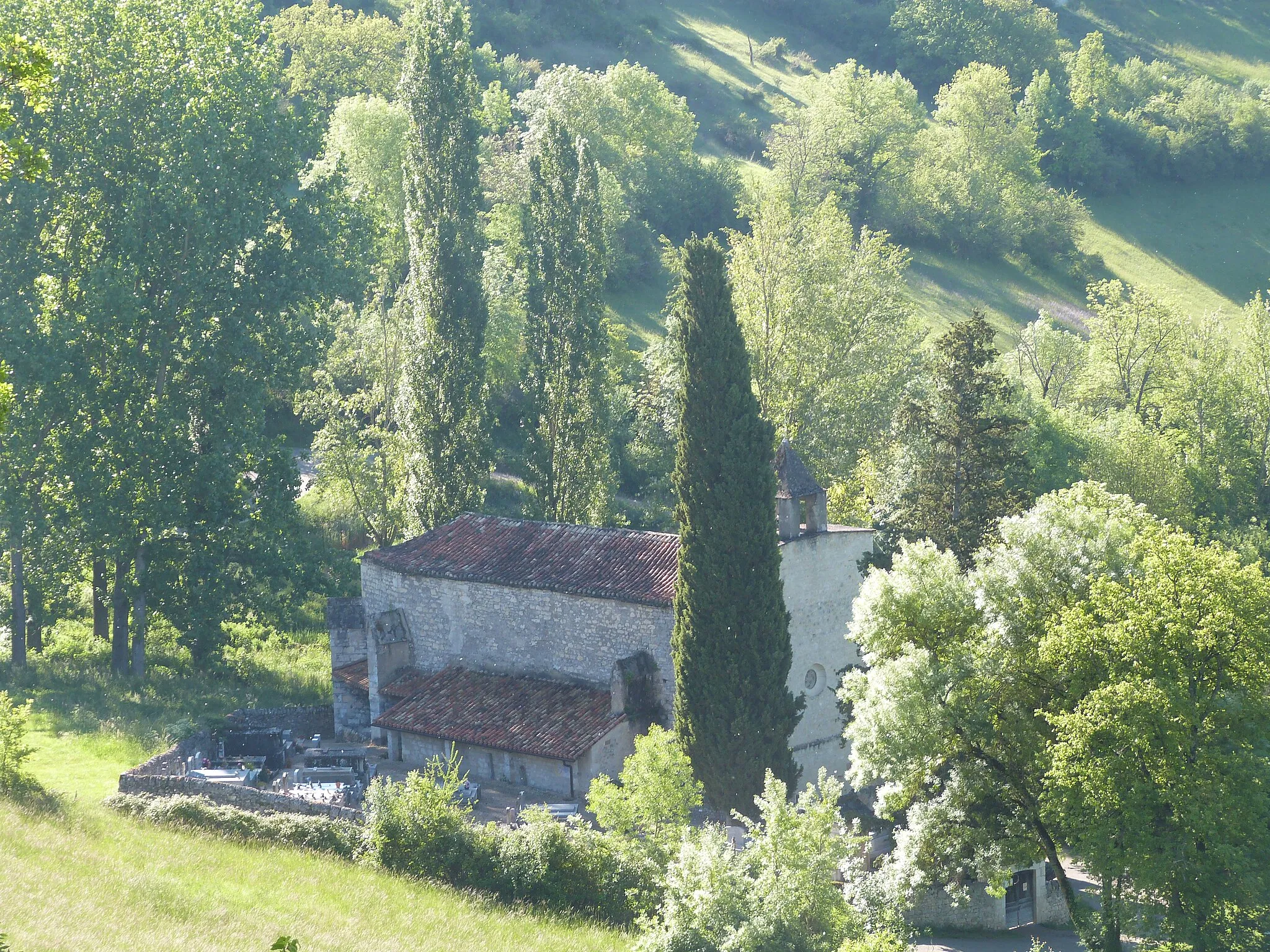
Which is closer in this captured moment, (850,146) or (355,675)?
(355,675)

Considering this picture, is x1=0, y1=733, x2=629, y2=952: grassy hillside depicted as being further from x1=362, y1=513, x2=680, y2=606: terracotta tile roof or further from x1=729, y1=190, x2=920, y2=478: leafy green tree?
x1=729, y1=190, x2=920, y2=478: leafy green tree

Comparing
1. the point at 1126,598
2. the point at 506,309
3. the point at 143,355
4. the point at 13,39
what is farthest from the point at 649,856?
the point at 506,309

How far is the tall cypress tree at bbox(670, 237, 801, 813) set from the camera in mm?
32594

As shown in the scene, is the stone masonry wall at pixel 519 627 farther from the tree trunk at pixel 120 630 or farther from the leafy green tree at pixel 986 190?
the leafy green tree at pixel 986 190

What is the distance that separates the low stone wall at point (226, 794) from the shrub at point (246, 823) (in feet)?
1.12

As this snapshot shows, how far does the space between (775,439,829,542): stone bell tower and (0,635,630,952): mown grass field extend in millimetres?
11981

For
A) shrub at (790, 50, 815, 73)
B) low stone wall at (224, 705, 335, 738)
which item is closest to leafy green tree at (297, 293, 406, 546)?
Answer: low stone wall at (224, 705, 335, 738)

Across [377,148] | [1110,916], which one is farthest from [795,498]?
[377,148]

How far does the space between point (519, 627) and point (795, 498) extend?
26.8 ft

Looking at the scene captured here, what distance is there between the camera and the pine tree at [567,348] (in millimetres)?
48250

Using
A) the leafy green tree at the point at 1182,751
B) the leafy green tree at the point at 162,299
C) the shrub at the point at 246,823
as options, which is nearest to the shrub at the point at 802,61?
the leafy green tree at the point at 162,299

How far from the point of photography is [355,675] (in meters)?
40.1

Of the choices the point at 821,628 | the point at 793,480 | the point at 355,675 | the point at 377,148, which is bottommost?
the point at 355,675

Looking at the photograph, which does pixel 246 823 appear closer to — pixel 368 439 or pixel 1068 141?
pixel 368 439
